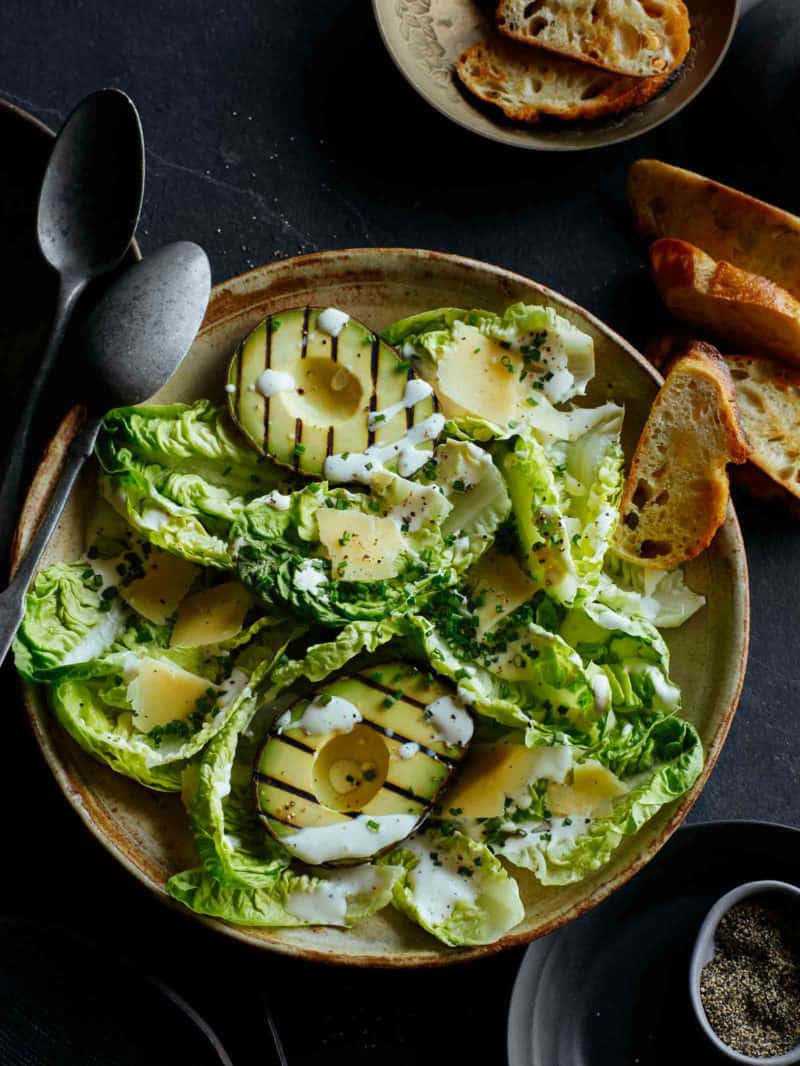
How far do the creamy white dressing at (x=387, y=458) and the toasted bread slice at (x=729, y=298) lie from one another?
0.70 metres

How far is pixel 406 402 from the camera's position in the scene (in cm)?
248

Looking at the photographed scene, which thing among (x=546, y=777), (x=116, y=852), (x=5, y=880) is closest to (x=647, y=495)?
(x=546, y=777)

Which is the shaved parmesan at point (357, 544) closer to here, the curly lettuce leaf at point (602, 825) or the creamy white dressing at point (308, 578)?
the creamy white dressing at point (308, 578)

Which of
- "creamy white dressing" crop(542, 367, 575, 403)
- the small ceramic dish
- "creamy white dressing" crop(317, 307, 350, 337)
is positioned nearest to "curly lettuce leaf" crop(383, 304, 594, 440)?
"creamy white dressing" crop(542, 367, 575, 403)

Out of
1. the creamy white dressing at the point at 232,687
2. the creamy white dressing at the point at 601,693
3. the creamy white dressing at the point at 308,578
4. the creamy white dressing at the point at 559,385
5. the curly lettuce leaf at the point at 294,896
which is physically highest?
the creamy white dressing at the point at 559,385

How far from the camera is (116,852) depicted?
239cm

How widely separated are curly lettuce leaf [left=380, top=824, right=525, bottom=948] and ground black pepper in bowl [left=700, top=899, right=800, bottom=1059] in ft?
1.72

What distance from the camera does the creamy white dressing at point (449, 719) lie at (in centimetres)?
239

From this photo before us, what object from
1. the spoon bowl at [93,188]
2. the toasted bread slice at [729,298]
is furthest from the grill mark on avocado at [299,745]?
the toasted bread slice at [729,298]

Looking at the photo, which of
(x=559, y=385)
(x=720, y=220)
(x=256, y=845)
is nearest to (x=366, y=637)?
(x=256, y=845)

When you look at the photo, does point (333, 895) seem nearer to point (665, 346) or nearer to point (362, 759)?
point (362, 759)

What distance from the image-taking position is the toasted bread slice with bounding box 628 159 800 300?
2.80 metres

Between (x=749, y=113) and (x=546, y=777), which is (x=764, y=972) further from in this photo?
(x=749, y=113)

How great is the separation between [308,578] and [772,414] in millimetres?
1184
